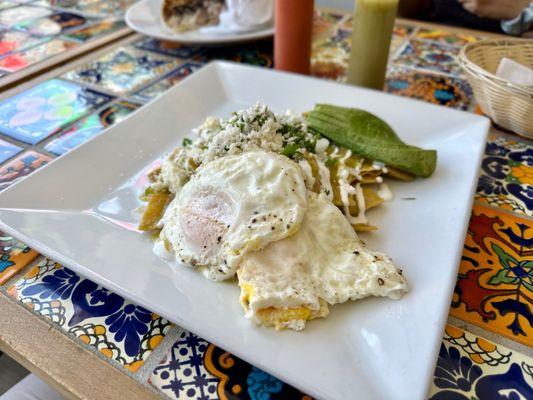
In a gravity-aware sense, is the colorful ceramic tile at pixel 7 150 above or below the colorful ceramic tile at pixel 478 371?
above

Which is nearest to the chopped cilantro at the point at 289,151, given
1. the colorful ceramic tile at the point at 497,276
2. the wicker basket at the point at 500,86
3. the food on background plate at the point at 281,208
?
the food on background plate at the point at 281,208

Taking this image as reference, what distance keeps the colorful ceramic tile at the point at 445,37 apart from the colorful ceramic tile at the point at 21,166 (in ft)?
6.01

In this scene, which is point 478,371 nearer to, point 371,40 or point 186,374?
point 186,374

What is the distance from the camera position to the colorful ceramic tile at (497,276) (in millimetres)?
883

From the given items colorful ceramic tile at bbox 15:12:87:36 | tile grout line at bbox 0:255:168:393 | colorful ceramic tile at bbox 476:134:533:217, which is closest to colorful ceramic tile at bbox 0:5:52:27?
colorful ceramic tile at bbox 15:12:87:36

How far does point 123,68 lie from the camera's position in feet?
6.30

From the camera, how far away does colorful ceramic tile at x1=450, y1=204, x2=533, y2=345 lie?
883 mm

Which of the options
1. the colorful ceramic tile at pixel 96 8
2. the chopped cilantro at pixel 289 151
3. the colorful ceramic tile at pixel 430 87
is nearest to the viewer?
the chopped cilantro at pixel 289 151

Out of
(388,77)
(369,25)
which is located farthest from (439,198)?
(388,77)

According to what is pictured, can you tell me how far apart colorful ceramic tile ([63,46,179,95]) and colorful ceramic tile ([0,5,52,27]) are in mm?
744

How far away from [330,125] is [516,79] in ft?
2.27

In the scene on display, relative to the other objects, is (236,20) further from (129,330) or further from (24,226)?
(129,330)

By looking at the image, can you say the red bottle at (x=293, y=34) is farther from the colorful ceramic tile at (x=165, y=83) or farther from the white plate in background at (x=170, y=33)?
the colorful ceramic tile at (x=165, y=83)

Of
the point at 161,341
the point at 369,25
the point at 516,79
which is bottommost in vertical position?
the point at 161,341
